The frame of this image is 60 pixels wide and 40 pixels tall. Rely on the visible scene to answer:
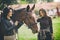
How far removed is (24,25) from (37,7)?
23 cm

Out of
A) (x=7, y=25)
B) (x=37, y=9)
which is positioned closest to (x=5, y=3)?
(x=7, y=25)

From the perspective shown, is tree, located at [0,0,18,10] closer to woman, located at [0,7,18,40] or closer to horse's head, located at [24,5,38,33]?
woman, located at [0,7,18,40]

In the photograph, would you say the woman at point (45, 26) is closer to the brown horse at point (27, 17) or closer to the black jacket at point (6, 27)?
the brown horse at point (27, 17)

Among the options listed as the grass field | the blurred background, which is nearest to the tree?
the blurred background

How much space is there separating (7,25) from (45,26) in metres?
0.40

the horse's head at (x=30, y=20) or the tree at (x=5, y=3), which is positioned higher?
the tree at (x=5, y=3)

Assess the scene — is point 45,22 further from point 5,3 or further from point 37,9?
point 5,3

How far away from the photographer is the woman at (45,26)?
135 inches

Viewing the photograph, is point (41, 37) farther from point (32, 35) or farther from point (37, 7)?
point (37, 7)

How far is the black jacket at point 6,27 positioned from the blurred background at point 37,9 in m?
0.08

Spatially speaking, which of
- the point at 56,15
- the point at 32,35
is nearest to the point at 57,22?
the point at 56,15

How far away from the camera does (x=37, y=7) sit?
3.41m

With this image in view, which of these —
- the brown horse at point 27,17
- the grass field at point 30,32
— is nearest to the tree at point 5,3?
the brown horse at point 27,17

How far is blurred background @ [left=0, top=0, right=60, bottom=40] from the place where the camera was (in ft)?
11.2
